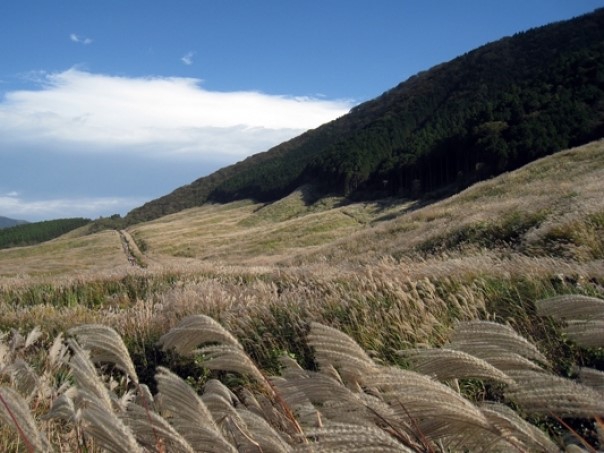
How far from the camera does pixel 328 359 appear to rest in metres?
2.71

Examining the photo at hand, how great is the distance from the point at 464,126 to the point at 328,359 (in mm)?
87372

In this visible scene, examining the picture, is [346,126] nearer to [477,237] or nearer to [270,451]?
[477,237]

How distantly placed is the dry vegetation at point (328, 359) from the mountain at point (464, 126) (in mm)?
59163

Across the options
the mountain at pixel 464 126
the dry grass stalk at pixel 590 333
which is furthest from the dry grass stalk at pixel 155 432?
the mountain at pixel 464 126

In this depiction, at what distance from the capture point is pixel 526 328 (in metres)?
5.38

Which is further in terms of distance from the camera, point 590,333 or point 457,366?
point 590,333

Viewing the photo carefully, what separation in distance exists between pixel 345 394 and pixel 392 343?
3.60m

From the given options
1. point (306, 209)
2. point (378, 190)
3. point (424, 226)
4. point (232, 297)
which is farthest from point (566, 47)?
point (232, 297)

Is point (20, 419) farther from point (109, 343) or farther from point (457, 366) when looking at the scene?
point (457, 366)

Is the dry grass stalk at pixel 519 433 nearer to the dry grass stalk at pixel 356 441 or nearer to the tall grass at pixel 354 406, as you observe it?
the tall grass at pixel 354 406

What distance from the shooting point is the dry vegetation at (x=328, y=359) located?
6.86 ft

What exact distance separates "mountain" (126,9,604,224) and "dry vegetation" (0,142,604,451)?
194ft

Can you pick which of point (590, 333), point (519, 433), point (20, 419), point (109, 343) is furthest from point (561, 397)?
point (109, 343)

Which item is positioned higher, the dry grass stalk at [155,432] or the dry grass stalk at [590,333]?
the dry grass stalk at [590,333]
